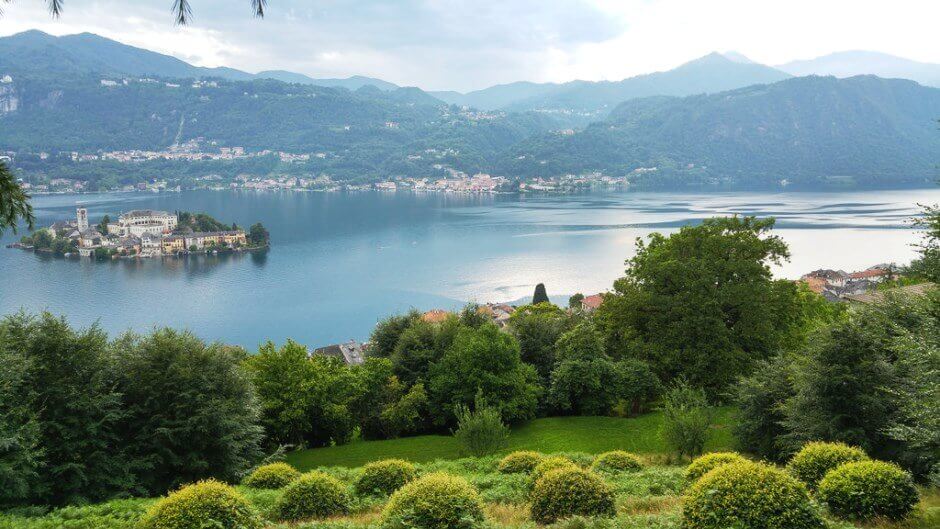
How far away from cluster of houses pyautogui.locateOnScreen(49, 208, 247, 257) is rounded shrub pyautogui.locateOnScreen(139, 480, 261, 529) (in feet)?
238

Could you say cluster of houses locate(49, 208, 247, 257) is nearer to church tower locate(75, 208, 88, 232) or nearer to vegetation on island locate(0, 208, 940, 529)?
church tower locate(75, 208, 88, 232)

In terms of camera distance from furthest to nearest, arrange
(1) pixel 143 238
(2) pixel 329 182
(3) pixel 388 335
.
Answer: (2) pixel 329 182 < (1) pixel 143 238 < (3) pixel 388 335

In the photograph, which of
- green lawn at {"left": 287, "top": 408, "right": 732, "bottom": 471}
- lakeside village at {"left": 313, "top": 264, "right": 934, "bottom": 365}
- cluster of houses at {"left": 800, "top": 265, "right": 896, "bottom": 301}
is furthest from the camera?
cluster of houses at {"left": 800, "top": 265, "right": 896, "bottom": 301}

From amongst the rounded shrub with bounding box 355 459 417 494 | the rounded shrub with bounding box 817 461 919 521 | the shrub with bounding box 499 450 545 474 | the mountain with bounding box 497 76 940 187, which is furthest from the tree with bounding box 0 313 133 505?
the mountain with bounding box 497 76 940 187

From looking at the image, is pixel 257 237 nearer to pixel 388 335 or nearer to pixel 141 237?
pixel 141 237

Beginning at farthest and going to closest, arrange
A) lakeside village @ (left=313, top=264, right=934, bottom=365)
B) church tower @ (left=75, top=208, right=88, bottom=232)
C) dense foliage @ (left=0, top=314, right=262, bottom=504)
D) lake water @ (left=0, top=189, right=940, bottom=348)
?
church tower @ (left=75, top=208, right=88, bottom=232)
lake water @ (left=0, top=189, right=940, bottom=348)
lakeside village @ (left=313, top=264, right=934, bottom=365)
dense foliage @ (left=0, top=314, right=262, bottom=504)

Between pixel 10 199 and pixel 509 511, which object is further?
pixel 509 511

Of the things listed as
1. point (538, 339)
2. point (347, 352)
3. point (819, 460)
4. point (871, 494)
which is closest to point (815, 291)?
point (538, 339)

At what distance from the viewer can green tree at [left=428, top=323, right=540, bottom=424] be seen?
15.4m

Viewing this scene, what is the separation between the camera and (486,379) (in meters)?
15.4

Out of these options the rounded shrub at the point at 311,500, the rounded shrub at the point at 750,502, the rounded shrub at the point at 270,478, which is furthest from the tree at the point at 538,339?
the rounded shrub at the point at 750,502

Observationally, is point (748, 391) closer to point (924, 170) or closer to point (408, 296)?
point (408, 296)

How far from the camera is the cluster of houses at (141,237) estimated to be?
2756 inches

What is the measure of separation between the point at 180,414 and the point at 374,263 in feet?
180
